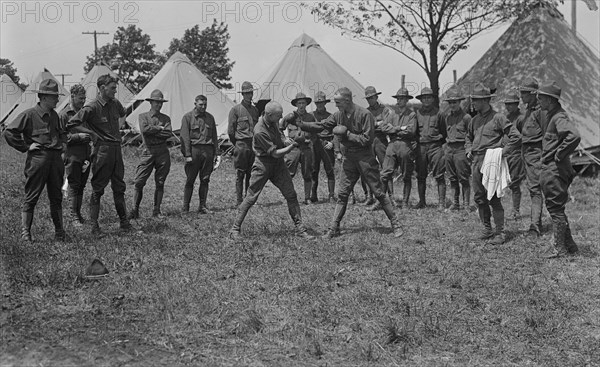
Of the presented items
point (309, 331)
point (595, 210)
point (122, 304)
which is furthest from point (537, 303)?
point (595, 210)

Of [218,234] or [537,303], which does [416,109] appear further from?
[537,303]

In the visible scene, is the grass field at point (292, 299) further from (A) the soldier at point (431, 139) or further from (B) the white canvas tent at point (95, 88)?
(B) the white canvas tent at point (95, 88)

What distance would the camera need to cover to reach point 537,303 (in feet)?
19.5

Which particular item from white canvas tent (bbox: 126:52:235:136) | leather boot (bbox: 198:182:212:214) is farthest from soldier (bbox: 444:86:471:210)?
white canvas tent (bbox: 126:52:235:136)

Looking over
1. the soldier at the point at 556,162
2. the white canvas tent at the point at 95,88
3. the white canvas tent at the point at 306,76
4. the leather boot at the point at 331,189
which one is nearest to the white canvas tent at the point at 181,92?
the white canvas tent at the point at 306,76

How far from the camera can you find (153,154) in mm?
9609

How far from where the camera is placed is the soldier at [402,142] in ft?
34.6

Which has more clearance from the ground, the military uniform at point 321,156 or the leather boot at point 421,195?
the military uniform at point 321,156

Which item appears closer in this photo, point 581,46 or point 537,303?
point 537,303

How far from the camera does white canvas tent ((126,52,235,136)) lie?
67.4ft

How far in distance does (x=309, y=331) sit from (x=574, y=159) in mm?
11815

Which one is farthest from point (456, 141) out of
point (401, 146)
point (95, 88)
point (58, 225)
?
point (95, 88)

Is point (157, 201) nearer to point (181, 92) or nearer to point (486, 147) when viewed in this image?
point (486, 147)

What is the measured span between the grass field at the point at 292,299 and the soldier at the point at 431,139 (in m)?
1.76
